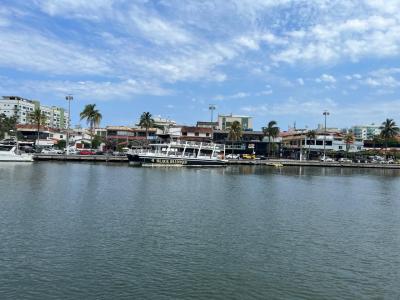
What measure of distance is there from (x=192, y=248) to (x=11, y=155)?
255ft

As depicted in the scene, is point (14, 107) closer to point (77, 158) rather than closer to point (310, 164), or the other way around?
point (77, 158)

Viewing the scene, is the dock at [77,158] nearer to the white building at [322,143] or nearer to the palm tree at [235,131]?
the palm tree at [235,131]

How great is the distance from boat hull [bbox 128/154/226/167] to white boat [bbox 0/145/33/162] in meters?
22.3

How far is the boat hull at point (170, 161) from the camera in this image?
88.0 meters

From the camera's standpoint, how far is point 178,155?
3605 inches

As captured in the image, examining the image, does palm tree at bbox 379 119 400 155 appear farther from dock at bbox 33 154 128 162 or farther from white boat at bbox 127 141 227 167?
dock at bbox 33 154 128 162

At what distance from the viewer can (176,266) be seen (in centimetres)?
1977

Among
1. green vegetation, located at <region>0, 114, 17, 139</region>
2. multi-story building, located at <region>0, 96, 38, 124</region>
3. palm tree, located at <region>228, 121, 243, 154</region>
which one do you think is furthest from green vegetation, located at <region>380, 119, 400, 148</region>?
multi-story building, located at <region>0, 96, 38, 124</region>

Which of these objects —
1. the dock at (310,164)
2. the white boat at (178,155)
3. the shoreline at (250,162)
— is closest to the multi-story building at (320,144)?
the dock at (310,164)

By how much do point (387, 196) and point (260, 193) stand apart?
15.5 metres

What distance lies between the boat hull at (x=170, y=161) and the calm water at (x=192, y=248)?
152ft

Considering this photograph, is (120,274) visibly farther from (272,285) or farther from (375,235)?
(375,235)

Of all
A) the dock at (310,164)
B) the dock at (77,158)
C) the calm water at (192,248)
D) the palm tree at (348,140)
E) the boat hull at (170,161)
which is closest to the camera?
the calm water at (192,248)

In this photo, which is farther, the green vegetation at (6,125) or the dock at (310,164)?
the green vegetation at (6,125)
